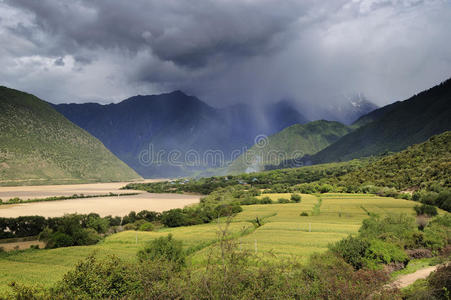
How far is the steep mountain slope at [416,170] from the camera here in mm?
66250

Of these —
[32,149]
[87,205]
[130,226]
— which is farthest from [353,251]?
[32,149]

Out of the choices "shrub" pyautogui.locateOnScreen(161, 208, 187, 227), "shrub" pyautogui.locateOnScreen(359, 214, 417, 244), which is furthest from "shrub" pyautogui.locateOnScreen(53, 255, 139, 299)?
"shrub" pyautogui.locateOnScreen(161, 208, 187, 227)

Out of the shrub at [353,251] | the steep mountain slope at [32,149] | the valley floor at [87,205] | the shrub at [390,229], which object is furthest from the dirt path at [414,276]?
the steep mountain slope at [32,149]

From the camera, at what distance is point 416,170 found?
247 feet

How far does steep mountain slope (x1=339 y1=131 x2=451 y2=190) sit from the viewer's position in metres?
66.2

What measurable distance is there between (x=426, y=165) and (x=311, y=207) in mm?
37354

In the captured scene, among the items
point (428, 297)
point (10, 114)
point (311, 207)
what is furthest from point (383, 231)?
point (10, 114)

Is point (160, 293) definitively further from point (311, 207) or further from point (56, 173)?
point (56, 173)

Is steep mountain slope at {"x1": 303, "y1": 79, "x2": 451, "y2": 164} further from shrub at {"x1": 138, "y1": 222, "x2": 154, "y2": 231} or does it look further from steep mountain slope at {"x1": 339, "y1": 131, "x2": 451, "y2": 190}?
shrub at {"x1": 138, "y1": 222, "x2": 154, "y2": 231}

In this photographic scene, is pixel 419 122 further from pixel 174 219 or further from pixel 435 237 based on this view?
pixel 435 237

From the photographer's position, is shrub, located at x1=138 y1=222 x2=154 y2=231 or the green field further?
shrub, located at x1=138 y1=222 x2=154 y2=231

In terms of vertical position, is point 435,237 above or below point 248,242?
above

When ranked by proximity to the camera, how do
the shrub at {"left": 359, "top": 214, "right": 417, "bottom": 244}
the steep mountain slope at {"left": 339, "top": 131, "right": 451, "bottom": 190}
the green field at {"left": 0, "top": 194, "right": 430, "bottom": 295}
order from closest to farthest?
the green field at {"left": 0, "top": 194, "right": 430, "bottom": 295}, the shrub at {"left": 359, "top": 214, "right": 417, "bottom": 244}, the steep mountain slope at {"left": 339, "top": 131, "right": 451, "bottom": 190}

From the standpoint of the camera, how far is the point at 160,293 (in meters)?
9.60
